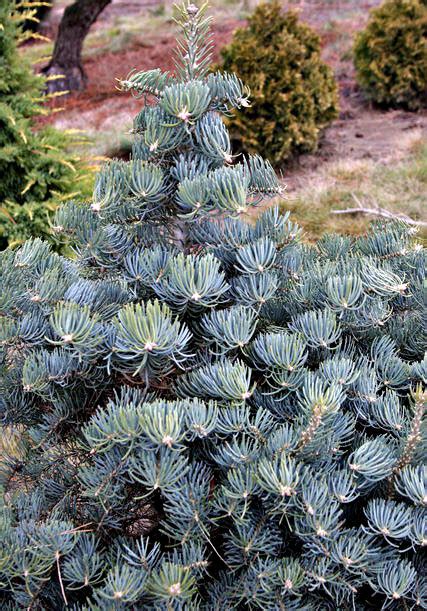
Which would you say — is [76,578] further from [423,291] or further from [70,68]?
[70,68]

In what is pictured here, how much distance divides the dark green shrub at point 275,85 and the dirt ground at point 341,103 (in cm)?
38

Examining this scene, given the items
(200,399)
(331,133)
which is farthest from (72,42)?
(200,399)

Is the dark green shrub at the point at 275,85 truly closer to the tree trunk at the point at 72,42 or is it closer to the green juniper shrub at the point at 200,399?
the tree trunk at the point at 72,42

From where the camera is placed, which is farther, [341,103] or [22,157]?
[341,103]

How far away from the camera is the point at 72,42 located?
1099 centimetres

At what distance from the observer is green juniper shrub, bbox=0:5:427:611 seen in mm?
1273

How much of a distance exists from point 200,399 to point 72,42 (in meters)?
10.9

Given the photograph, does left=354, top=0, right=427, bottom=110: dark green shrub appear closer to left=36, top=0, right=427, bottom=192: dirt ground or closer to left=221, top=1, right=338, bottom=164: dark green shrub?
left=36, top=0, right=427, bottom=192: dirt ground

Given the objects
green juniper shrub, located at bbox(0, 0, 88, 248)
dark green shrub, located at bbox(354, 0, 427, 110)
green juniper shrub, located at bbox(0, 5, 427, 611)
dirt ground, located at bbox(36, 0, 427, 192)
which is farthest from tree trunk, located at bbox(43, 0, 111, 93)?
green juniper shrub, located at bbox(0, 5, 427, 611)

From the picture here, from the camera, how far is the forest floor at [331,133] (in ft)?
18.2

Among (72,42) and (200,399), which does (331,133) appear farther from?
(200,399)

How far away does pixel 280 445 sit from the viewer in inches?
51.6

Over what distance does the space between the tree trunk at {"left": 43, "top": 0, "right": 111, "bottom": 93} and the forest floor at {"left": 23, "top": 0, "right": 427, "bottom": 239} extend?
31cm

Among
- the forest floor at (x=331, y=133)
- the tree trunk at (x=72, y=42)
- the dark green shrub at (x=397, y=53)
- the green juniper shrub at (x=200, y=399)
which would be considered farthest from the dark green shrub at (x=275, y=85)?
the green juniper shrub at (x=200, y=399)
